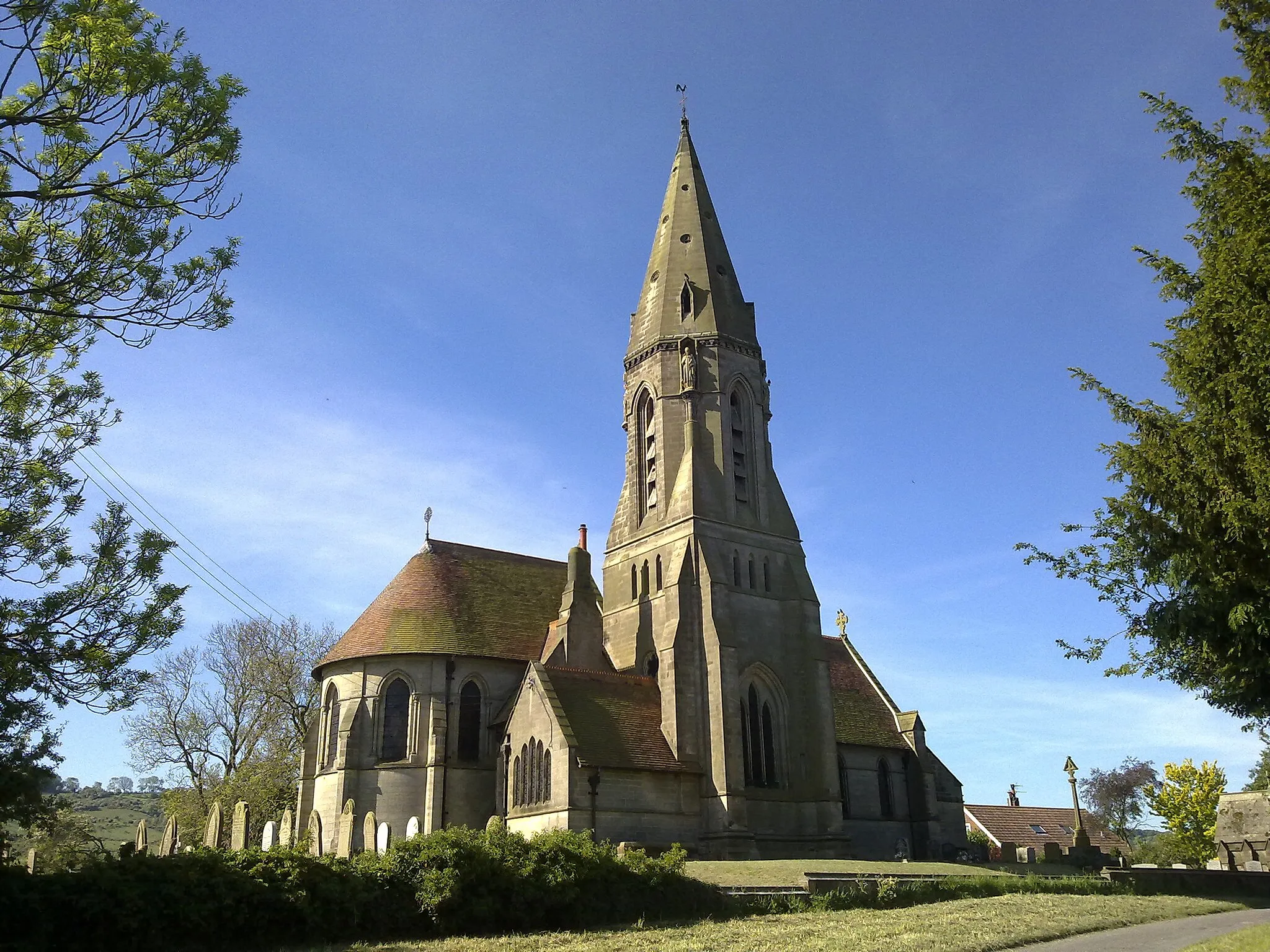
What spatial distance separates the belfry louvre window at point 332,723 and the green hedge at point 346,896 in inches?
835

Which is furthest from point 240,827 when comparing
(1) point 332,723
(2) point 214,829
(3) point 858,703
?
(3) point 858,703

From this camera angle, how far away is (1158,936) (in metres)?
16.3

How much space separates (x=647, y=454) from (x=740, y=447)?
3951mm

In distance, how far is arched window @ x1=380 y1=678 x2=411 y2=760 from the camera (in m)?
36.8

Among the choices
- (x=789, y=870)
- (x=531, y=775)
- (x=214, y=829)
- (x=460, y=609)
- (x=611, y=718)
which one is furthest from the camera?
(x=460, y=609)

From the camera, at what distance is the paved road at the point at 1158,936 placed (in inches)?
571

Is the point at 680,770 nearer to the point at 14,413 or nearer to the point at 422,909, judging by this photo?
the point at 422,909

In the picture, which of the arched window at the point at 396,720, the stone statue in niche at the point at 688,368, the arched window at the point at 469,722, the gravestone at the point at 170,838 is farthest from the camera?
the stone statue in niche at the point at 688,368

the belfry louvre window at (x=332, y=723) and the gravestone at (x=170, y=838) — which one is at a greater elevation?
the belfry louvre window at (x=332, y=723)

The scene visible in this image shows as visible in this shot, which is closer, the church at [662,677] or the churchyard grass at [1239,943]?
the churchyard grass at [1239,943]

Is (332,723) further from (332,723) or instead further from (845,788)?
(845,788)

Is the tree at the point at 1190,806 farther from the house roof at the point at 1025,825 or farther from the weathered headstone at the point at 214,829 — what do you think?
the weathered headstone at the point at 214,829

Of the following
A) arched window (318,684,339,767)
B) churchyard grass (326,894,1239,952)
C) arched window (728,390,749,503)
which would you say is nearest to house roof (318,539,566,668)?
arched window (318,684,339,767)

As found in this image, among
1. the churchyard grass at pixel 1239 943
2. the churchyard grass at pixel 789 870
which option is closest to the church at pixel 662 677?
the churchyard grass at pixel 789 870
